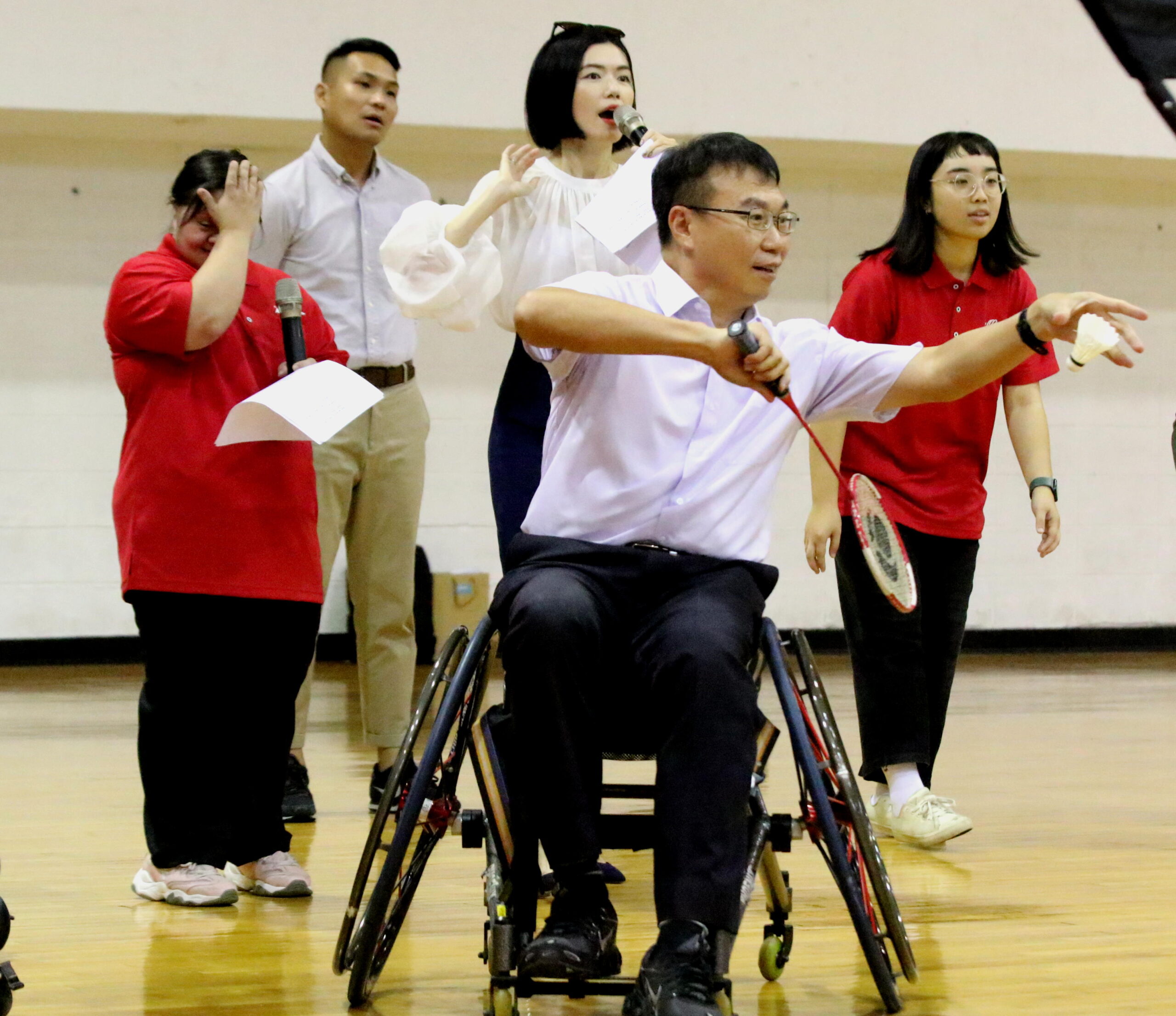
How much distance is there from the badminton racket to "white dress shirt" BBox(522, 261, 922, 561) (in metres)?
0.09

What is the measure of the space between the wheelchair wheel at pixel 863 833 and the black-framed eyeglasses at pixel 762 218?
0.58m

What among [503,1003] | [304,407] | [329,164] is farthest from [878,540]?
[329,164]

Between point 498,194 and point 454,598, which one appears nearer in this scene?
point 498,194

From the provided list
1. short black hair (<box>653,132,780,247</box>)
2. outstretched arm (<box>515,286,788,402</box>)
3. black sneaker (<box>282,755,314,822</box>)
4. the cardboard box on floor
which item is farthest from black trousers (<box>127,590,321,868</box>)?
the cardboard box on floor

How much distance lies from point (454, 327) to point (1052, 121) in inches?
184

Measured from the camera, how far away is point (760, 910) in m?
2.68

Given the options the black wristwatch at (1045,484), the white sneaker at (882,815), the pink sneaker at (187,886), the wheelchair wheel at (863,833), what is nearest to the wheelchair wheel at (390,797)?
the wheelchair wheel at (863,833)

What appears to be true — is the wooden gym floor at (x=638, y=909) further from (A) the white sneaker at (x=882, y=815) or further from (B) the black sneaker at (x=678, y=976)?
(B) the black sneaker at (x=678, y=976)

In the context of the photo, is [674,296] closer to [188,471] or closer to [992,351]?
[992,351]

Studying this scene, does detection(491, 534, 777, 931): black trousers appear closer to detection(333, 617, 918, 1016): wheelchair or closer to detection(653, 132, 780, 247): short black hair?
detection(333, 617, 918, 1016): wheelchair

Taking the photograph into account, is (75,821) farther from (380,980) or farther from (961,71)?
(961,71)

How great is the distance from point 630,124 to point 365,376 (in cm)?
108

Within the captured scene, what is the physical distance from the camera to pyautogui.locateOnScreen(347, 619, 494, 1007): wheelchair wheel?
1812mm

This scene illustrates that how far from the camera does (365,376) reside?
11.6 feet
